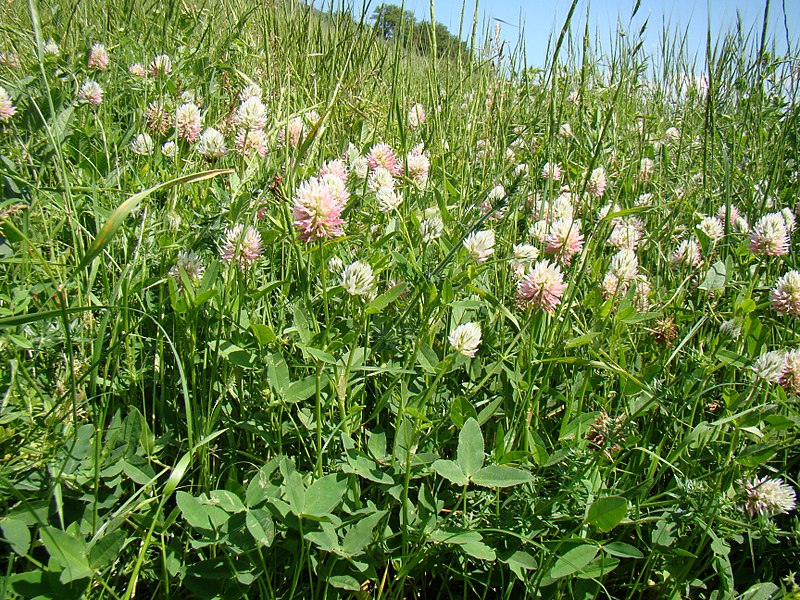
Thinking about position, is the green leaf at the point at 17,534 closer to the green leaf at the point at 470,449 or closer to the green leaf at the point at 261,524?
the green leaf at the point at 261,524

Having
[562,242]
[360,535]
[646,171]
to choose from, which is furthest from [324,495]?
[646,171]

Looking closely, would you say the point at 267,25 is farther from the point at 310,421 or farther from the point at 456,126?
the point at 310,421

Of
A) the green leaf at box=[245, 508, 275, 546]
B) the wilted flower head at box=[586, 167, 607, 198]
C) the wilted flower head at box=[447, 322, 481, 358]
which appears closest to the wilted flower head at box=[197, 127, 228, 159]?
the wilted flower head at box=[447, 322, 481, 358]

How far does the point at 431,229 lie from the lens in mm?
1399

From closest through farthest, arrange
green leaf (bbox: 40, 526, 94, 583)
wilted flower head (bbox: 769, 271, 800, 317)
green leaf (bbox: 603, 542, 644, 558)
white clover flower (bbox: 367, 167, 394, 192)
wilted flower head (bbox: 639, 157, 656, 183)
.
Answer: green leaf (bbox: 40, 526, 94, 583) < green leaf (bbox: 603, 542, 644, 558) < wilted flower head (bbox: 769, 271, 800, 317) < white clover flower (bbox: 367, 167, 394, 192) < wilted flower head (bbox: 639, 157, 656, 183)

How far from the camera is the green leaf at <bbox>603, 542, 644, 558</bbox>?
1001mm

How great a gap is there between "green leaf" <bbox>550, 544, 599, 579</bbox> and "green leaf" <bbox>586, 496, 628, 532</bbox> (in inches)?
1.6

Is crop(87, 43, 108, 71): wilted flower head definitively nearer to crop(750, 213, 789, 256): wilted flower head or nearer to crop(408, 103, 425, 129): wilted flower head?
crop(408, 103, 425, 129): wilted flower head

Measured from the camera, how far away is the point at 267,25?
7.54 ft

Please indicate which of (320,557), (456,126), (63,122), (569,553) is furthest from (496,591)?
(456,126)

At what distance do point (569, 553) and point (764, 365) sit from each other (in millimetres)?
542

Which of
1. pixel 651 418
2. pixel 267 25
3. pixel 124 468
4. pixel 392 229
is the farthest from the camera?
pixel 267 25

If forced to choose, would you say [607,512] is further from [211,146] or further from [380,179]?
[211,146]

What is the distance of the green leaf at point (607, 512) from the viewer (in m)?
0.97
